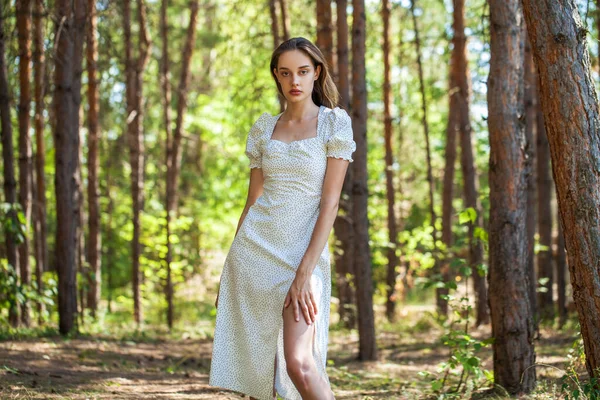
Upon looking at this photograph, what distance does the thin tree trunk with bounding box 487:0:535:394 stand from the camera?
5.57 metres

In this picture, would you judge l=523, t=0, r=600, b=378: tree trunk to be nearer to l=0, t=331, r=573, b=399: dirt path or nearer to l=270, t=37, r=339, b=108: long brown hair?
l=270, t=37, r=339, b=108: long brown hair

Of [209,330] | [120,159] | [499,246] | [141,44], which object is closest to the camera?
[499,246]

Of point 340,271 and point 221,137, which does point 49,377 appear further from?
point 221,137

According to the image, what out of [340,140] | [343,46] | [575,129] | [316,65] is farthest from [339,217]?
[340,140]

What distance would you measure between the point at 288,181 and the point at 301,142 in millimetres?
208

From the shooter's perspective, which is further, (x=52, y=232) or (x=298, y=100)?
(x=52, y=232)

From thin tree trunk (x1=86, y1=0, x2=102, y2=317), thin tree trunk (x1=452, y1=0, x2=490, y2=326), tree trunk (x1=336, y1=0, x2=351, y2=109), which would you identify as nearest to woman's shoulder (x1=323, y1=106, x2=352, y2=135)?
tree trunk (x1=336, y1=0, x2=351, y2=109)

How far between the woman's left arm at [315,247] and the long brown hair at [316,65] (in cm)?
51

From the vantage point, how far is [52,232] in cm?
2212

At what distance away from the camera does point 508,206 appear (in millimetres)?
5570

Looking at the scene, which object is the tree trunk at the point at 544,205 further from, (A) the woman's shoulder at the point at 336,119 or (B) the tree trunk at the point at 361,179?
(A) the woman's shoulder at the point at 336,119

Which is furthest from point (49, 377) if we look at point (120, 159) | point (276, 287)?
point (120, 159)

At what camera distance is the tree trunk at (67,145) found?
9.28 meters

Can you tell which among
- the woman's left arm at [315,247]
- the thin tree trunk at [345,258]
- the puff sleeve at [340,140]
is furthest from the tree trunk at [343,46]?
the woman's left arm at [315,247]
